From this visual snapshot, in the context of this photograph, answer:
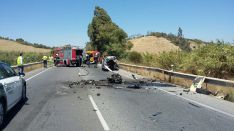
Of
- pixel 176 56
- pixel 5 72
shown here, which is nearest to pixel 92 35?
pixel 176 56

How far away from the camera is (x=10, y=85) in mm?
9453

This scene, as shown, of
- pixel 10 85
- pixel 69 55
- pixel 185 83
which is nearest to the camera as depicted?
pixel 10 85

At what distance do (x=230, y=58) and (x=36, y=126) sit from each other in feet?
49.9

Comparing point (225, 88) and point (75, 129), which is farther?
point (225, 88)

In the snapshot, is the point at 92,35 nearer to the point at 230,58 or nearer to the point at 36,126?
the point at 230,58

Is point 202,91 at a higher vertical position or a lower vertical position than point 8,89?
lower

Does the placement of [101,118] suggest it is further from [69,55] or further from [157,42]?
[157,42]

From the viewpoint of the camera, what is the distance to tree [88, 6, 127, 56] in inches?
2734

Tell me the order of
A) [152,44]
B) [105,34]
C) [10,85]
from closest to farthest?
[10,85]
[105,34]
[152,44]

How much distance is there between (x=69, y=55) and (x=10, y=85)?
135ft

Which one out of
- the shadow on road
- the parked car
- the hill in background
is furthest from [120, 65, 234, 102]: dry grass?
the hill in background

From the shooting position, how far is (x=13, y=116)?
9.73m

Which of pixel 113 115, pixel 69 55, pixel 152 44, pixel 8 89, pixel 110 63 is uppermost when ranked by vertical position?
pixel 152 44

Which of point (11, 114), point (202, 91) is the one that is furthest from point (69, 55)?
point (11, 114)
